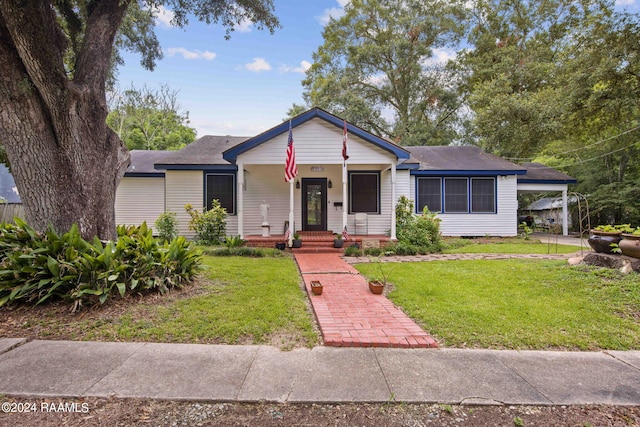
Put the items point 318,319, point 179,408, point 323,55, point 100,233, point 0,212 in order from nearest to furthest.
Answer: point 179,408 → point 318,319 → point 100,233 → point 0,212 → point 323,55

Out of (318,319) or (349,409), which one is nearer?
(349,409)

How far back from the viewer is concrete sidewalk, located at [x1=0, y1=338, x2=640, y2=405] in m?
2.42

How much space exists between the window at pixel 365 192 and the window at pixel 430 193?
7.41ft

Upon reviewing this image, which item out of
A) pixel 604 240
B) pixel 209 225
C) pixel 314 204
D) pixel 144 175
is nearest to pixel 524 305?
pixel 604 240

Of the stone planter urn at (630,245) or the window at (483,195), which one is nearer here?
the stone planter urn at (630,245)

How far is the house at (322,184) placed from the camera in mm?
10305

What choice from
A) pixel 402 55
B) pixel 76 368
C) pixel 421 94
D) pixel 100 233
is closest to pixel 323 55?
pixel 402 55

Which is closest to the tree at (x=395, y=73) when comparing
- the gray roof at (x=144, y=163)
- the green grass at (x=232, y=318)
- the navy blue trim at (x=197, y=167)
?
the gray roof at (x=144, y=163)

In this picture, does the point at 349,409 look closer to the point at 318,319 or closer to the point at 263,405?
the point at 263,405

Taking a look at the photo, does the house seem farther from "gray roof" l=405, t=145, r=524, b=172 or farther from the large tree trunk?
the large tree trunk

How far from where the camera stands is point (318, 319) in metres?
4.02

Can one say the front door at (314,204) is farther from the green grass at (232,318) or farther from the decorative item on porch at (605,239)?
the decorative item on porch at (605,239)

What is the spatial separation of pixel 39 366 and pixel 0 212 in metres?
15.2

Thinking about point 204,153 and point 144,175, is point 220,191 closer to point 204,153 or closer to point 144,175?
point 204,153
